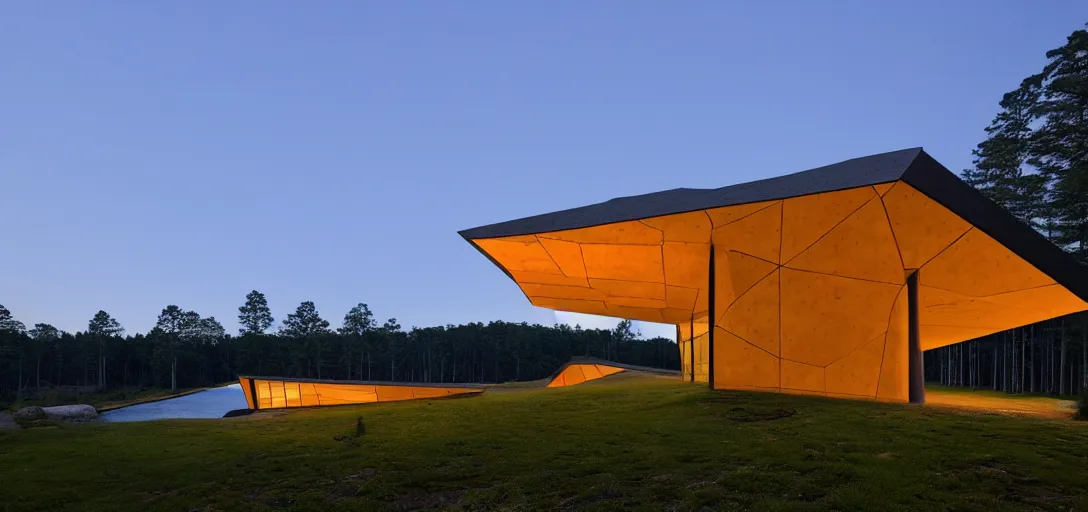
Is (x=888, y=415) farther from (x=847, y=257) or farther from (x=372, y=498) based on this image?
(x=372, y=498)

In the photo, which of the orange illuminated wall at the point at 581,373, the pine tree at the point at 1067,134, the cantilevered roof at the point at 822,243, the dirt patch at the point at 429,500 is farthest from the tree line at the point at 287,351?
the dirt patch at the point at 429,500

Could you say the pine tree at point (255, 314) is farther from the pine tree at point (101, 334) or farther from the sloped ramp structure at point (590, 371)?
the sloped ramp structure at point (590, 371)

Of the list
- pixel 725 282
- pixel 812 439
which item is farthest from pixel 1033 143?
pixel 812 439

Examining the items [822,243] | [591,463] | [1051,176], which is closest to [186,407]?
[591,463]

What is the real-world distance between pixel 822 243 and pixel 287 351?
3092 inches

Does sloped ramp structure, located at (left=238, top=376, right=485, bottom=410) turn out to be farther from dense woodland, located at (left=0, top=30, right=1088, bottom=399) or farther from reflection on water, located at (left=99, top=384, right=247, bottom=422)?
dense woodland, located at (left=0, top=30, right=1088, bottom=399)

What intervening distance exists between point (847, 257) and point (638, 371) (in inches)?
900

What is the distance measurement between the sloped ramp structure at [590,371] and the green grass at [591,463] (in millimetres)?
23926

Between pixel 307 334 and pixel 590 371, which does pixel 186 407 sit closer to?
pixel 590 371

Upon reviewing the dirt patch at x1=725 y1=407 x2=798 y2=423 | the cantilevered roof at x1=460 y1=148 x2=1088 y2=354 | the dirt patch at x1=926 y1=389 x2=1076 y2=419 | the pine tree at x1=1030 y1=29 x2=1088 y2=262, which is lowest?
the dirt patch at x1=926 y1=389 x2=1076 y2=419

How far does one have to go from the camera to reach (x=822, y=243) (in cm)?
1652

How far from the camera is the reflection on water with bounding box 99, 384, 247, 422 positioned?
1481 inches

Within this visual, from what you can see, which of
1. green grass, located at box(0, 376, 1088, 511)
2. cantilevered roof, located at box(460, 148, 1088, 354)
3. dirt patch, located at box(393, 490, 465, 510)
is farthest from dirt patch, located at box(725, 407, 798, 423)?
dirt patch, located at box(393, 490, 465, 510)

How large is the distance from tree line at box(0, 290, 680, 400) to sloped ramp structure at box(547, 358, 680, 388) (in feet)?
139
